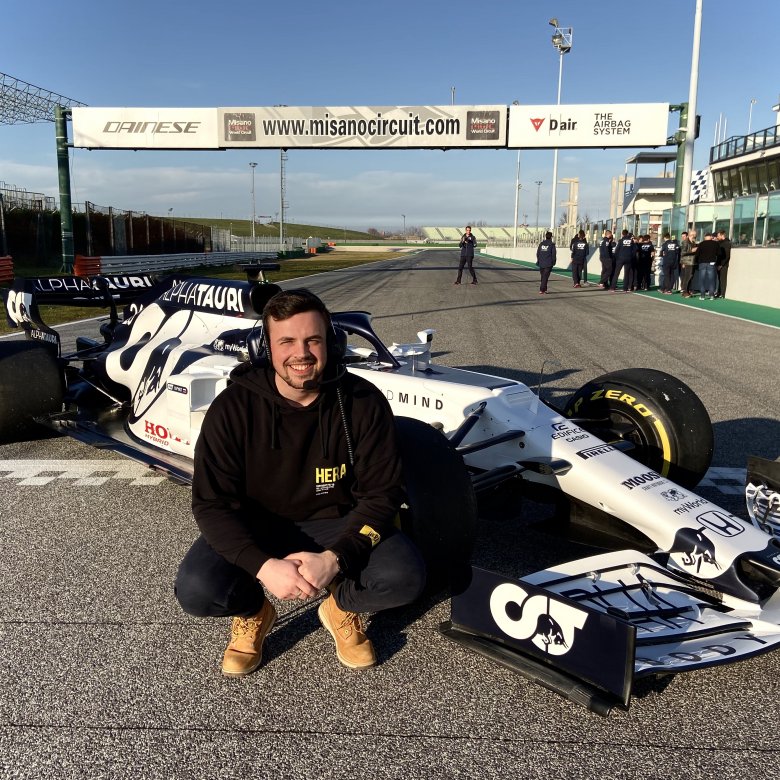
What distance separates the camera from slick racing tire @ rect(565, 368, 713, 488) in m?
4.11

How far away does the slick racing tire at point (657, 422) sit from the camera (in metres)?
4.11

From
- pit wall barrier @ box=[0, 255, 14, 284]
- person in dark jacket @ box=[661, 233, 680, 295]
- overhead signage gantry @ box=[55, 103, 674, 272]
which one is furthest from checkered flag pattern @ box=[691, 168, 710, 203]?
pit wall barrier @ box=[0, 255, 14, 284]

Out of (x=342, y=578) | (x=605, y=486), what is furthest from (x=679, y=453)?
(x=342, y=578)

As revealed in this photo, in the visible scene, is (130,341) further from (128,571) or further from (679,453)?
(679,453)

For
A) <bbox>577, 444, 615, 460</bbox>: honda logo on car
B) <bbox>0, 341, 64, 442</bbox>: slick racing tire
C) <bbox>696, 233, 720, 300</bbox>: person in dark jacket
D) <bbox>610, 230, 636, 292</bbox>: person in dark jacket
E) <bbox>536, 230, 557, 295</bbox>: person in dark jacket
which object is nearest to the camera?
<bbox>577, 444, 615, 460</bbox>: honda logo on car

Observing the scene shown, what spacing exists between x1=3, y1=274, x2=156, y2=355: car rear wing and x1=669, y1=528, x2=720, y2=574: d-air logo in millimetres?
4661

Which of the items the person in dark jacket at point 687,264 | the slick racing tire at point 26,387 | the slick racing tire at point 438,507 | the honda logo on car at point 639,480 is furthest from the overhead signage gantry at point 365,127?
the slick racing tire at point 438,507

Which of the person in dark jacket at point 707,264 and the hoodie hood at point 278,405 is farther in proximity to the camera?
the person in dark jacket at point 707,264

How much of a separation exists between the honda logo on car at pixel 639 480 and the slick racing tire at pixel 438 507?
90 cm

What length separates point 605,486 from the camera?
135 inches

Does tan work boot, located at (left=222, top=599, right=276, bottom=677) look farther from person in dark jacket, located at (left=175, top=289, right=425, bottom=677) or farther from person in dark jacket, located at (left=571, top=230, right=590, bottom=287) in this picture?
person in dark jacket, located at (left=571, top=230, right=590, bottom=287)

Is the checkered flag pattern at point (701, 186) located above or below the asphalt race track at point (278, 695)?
above

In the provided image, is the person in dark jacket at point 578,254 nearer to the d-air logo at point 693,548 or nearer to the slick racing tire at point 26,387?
the slick racing tire at point 26,387

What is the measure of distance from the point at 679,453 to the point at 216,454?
2.60m
